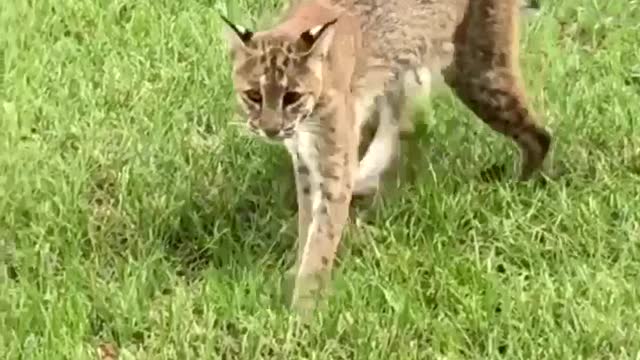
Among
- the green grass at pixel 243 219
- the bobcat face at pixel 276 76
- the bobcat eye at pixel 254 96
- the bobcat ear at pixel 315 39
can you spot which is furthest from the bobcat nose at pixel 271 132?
the green grass at pixel 243 219

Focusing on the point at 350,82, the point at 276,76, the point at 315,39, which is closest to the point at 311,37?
the point at 315,39

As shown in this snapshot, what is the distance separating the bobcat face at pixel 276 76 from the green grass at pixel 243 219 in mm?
539

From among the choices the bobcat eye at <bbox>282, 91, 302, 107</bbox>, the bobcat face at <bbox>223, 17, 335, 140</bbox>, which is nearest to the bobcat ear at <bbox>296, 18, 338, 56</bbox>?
the bobcat face at <bbox>223, 17, 335, 140</bbox>

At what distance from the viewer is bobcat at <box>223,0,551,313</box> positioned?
5.12 metres

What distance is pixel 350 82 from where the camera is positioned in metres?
5.65

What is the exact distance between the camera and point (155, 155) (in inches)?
237

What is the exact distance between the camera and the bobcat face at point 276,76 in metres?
5.08

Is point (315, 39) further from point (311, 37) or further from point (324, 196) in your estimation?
point (324, 196)

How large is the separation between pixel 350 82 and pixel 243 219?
2.03 feet

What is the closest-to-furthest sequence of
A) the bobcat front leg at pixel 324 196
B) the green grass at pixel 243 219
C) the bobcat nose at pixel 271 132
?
the green grass at pixel 243 219
the bobcat nose at pixel 271 132
the bobcat front leg at pixel 324 196

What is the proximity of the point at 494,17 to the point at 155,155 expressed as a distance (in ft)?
4.42

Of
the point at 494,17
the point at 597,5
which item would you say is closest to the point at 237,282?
the point at 494,17

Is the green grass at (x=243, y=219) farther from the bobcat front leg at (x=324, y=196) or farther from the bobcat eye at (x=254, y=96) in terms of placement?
the bobcat eye at (x=254, y=96)

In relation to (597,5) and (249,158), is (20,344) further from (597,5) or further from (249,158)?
(597,5)
